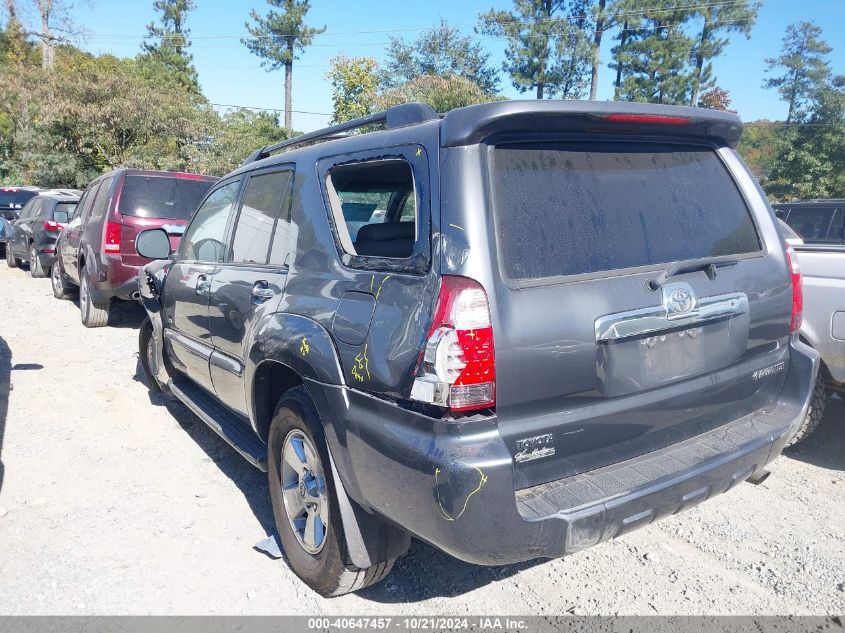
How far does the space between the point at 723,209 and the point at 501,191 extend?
122 cm

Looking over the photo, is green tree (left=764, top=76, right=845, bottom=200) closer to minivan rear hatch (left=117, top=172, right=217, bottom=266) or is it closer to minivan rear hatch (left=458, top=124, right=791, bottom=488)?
minivan rear hatch (left=117, top=172, right=217, bottom=266)

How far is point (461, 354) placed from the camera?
2117 mm

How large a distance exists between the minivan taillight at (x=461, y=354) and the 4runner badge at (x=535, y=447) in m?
0.18

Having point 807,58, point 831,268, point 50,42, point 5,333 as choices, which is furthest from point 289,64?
point 831,268

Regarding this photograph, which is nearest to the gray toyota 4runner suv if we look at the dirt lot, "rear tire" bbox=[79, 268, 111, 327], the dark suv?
the dirt lot

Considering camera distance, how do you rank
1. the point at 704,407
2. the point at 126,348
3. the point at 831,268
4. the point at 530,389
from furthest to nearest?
the point at 126,348
the point at 831,268
the point at 704,407
the point at 530,389

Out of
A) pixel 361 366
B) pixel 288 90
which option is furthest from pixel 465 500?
pixel 288 90

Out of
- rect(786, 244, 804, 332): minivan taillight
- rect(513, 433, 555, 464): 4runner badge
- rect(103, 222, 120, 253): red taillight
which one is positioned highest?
rect(786, 244, 804, 332): minivan taillight

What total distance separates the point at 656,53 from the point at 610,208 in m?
36.7

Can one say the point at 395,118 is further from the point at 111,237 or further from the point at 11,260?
the point at 11,260

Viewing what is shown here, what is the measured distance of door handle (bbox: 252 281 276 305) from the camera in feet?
10.3

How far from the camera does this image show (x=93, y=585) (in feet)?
9.86

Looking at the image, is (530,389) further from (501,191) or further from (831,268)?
(831,268)

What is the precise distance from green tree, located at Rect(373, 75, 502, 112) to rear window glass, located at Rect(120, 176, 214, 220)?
2144 centimetres
